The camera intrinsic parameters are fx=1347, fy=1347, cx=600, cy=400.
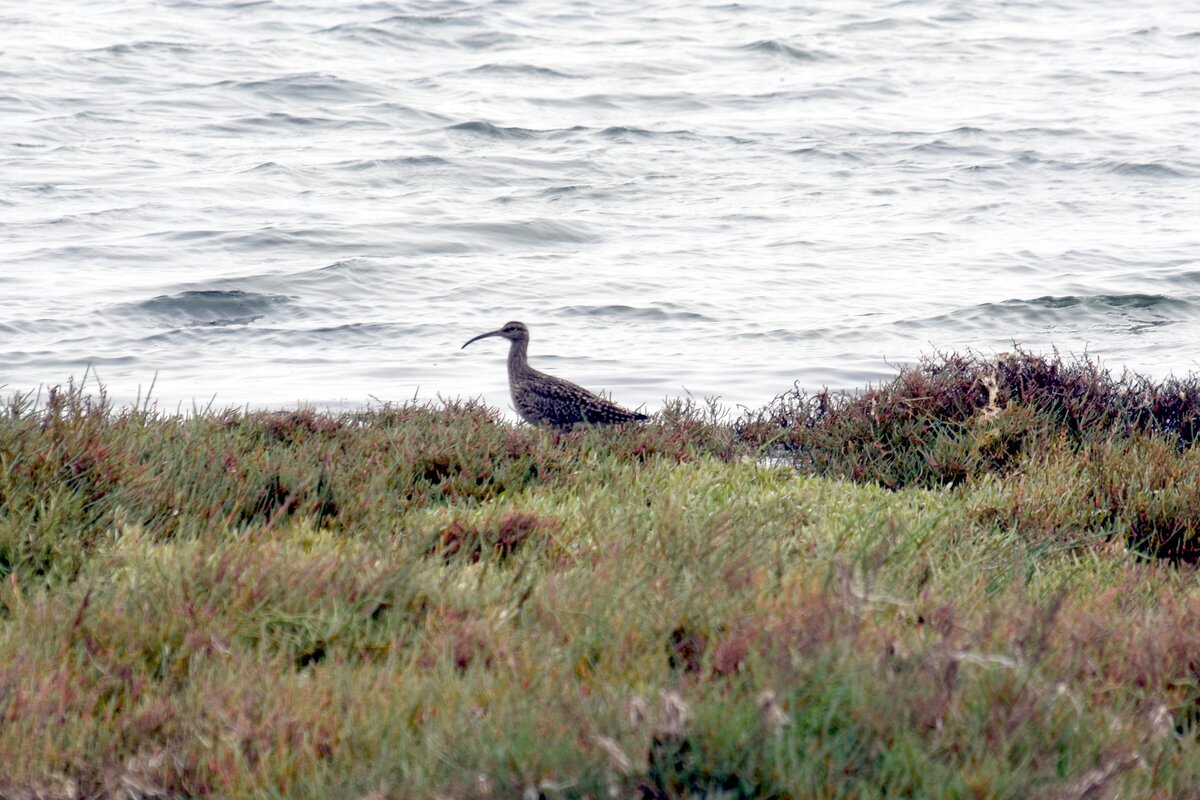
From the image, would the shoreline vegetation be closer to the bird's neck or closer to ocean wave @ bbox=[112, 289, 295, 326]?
the bird's neck

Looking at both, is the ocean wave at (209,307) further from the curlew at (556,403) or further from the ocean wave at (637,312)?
the curlew at (556,403)

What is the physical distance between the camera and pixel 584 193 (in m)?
20.7

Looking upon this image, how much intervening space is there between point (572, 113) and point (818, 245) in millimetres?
9642

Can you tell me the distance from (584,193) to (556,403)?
12.5 metres

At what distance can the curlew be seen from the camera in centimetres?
831

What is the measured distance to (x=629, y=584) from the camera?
14.6 feet

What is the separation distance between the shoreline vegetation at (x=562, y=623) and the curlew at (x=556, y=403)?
4.17 ft


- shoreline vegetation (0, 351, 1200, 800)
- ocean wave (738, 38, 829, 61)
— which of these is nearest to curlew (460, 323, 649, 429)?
shoreline vegetation (0, 351, 1200, 800)

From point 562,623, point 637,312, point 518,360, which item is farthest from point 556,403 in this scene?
point 637,312

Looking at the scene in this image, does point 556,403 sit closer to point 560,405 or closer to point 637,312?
point 560,405

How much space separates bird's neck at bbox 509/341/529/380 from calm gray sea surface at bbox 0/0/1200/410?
1058mm

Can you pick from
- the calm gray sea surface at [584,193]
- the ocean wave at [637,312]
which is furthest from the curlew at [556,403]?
the ocean wave at [637,312]

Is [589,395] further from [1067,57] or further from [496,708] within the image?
[1067,57]

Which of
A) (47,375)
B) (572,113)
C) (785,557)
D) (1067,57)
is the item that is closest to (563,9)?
(572,113)
